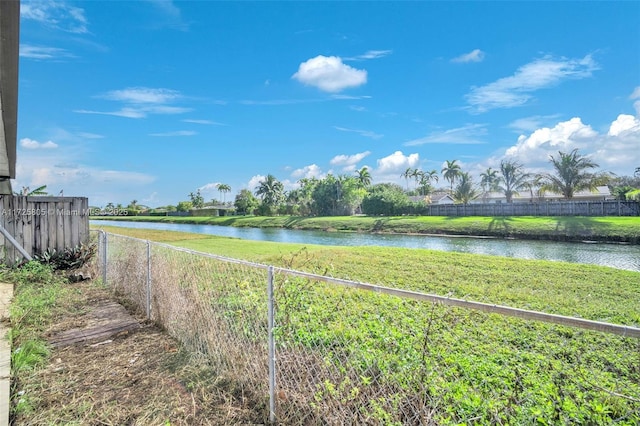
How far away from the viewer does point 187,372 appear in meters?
2.87

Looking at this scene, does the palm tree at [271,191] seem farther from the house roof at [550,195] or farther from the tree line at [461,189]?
the house roof at [550,195]

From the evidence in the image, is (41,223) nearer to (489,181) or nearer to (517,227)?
(517,227)

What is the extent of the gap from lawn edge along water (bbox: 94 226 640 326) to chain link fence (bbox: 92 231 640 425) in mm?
1185

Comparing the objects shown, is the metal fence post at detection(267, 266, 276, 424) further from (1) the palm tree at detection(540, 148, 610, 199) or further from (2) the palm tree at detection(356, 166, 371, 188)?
(2) the palm tree at detection(356, 166, 371, 188)

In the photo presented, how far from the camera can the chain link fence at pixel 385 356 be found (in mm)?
1993

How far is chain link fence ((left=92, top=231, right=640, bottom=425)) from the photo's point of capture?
1.99 m

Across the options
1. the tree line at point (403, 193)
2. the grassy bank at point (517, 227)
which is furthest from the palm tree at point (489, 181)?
the grassy bank at point (517, 227)

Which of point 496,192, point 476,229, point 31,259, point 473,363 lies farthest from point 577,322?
point 496,192

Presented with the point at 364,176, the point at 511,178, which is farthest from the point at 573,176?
the point at 364,176

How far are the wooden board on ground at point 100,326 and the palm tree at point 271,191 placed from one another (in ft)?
182

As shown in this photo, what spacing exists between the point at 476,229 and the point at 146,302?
86.1 feet

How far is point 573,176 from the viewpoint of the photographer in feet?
113

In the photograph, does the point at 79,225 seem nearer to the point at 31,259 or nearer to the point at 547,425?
the point at 31,259

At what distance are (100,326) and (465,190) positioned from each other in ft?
143
